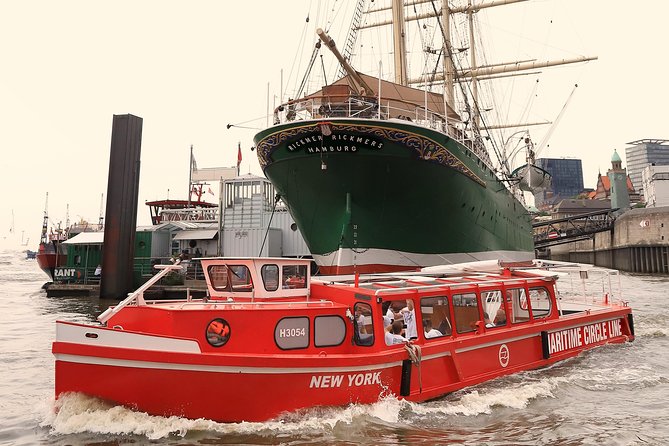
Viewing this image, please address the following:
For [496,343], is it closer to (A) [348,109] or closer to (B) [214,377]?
(B) [214,377]

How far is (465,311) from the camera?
10.6 metres

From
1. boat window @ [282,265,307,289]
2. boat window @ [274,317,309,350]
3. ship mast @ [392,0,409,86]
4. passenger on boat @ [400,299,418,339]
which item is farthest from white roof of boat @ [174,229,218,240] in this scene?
boat window @ [274,317,309,350]

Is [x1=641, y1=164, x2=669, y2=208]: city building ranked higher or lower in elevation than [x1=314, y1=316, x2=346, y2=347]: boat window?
higher

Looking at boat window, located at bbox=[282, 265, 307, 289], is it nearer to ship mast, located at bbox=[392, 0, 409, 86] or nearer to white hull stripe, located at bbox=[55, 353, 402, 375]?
white hull stripe, located at bbox=[55, 353, 402, 375]

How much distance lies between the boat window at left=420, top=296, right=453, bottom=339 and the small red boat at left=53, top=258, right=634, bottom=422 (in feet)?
0.08

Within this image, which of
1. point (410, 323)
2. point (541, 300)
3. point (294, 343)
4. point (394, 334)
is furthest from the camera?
point (541, 300)

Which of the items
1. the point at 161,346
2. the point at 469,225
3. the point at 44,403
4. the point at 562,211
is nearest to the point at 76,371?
the point at 161,346

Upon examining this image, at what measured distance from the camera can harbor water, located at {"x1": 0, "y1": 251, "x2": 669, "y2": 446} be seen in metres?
7.59

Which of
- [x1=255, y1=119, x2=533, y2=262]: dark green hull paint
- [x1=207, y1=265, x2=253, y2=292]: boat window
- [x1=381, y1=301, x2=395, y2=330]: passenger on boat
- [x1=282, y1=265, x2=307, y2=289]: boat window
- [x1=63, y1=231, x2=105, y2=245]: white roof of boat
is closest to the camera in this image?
[x1=381, y1=301, x2=395, y2=330]: passenger on boat

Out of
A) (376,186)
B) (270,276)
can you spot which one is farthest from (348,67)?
(270,276)

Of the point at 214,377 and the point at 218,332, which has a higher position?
the point at 218,332

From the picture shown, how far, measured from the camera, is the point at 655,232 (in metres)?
56.5

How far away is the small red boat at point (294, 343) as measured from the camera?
24.8 feet

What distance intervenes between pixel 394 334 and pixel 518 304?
165 inches
